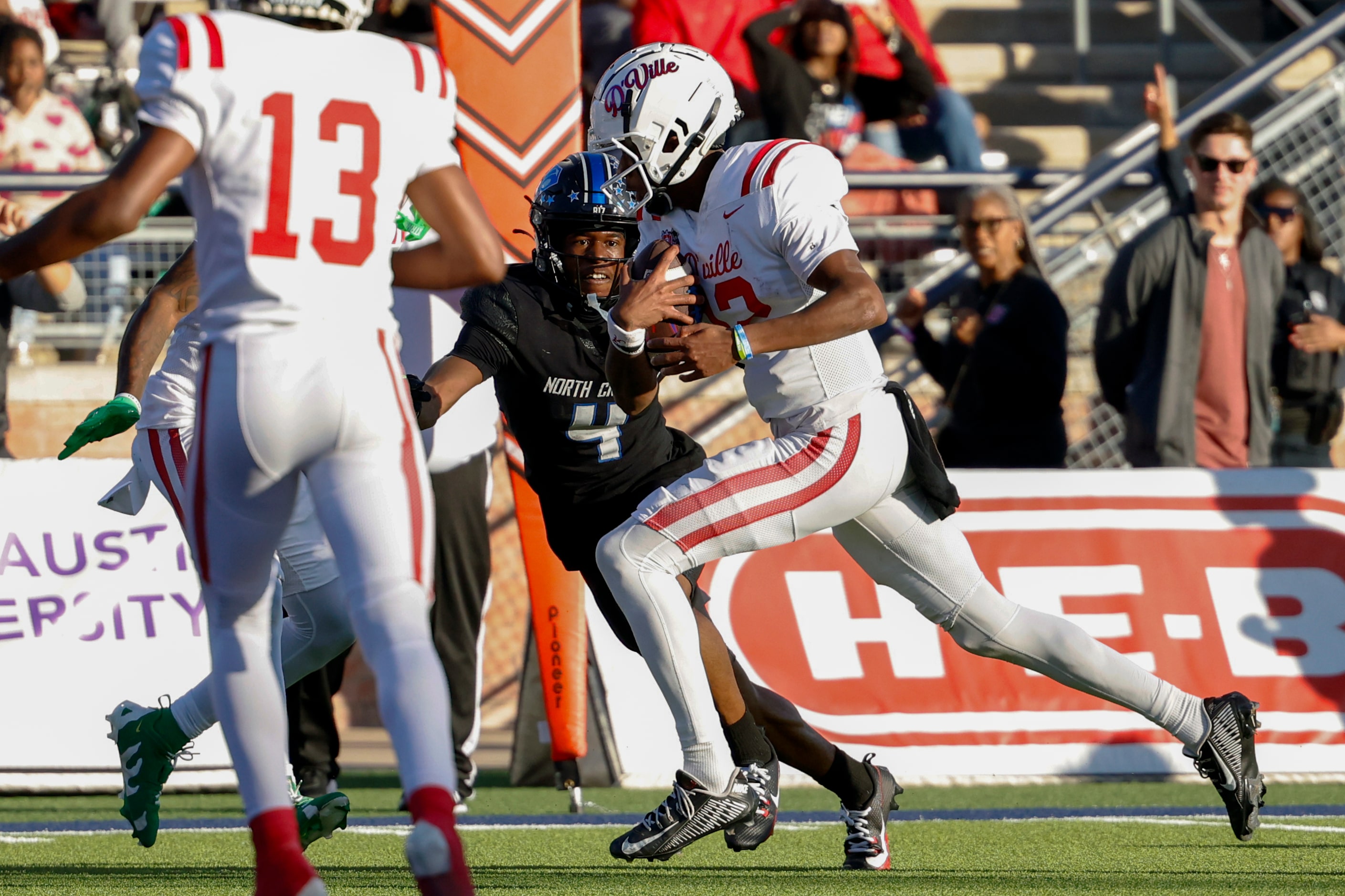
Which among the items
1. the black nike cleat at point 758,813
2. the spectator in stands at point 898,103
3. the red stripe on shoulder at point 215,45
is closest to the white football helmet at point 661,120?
the black nike cleat at point 758,813

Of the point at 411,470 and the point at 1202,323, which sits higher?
the point at 411,470

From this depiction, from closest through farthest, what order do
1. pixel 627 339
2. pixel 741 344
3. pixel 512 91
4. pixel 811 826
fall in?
pixel 741 344, pixel 627 339, pixel 811 826, pixel 512 91

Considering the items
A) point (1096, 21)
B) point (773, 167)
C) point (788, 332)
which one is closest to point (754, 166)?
point (773, 167)

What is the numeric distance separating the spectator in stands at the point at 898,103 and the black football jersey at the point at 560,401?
5.24 metres

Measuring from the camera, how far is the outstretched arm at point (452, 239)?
3070 mm

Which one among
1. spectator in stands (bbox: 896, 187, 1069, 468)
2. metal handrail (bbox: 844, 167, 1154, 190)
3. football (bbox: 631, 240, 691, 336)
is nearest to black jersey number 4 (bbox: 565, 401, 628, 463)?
football (bbox: 631, 240, 691, 336)

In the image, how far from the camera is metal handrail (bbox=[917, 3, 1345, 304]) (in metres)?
8.27

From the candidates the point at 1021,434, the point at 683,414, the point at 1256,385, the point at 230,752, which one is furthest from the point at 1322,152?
the point at 230,752

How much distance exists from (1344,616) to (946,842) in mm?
2626

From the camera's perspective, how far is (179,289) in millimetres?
4797

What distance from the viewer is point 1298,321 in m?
7.35

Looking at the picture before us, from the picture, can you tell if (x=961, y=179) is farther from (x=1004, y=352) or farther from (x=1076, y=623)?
(x=1076, y=623)

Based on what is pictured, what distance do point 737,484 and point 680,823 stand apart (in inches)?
30.8

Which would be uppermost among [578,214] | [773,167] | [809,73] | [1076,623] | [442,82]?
[442,82]
